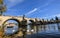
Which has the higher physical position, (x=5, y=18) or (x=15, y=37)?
(x=5, y=18)

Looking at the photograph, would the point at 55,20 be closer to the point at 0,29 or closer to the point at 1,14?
the point at 1,14

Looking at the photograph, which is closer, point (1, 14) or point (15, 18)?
point (1, 14)

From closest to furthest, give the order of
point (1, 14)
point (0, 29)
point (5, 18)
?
point (0, 29), point (1, 14), point (5, 18)

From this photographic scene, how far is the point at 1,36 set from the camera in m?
14.1

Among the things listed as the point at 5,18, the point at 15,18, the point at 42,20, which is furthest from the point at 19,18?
the point at 42,20

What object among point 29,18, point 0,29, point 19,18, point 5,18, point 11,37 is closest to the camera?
point 0,29

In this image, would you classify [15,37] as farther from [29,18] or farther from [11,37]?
[29,18]

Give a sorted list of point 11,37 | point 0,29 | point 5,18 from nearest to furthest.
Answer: point 0,29, point 11,37, point 5,18

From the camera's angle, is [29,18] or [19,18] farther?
[29,18]

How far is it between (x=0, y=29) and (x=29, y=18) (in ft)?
227

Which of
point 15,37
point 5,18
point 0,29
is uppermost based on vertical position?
point 5,18

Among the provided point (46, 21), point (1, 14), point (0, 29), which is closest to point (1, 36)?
point (0, 29)

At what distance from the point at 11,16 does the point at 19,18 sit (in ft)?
18.9

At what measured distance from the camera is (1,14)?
2687 inches
